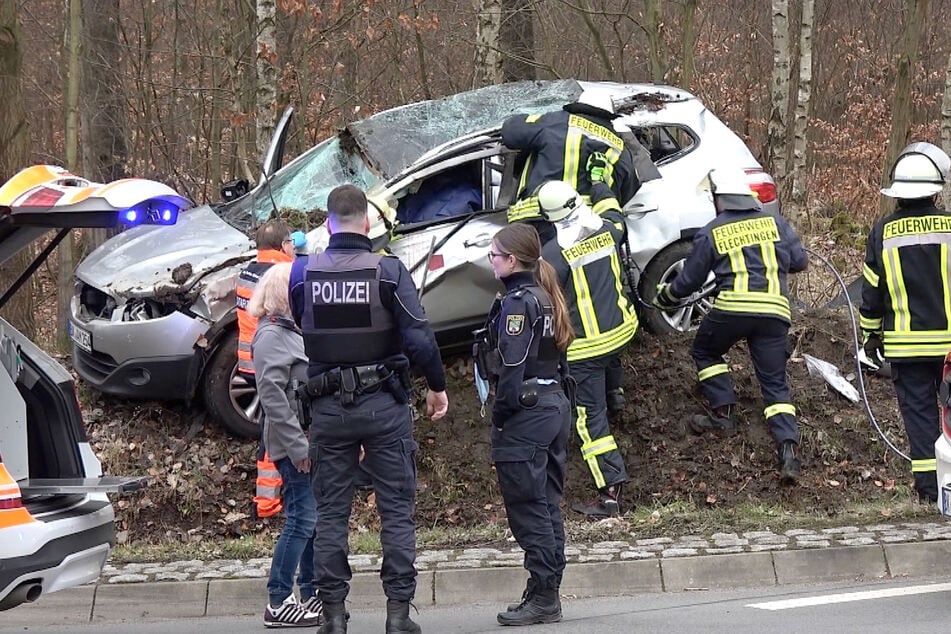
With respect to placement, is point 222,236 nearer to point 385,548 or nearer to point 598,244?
point 598,244

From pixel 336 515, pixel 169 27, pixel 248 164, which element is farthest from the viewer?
pixel 169 27

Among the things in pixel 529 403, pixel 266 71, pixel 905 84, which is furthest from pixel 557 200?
pixel 905 84

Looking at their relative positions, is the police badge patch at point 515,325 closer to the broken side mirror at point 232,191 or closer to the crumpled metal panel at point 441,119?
the crumpled metal panel at point 441,119

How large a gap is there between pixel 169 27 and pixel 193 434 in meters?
13.2

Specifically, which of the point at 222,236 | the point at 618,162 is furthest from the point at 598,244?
the point at 222,236

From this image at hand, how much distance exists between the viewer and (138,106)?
1883cm

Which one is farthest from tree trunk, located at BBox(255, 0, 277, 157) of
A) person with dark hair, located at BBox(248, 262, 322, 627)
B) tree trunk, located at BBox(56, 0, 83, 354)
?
person with dark hair, located at BBox(248, 262, 322, 627)

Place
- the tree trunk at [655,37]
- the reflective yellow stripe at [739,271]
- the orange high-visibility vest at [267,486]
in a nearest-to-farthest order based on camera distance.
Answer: the orange high-visibility vest at [267,486] → the reflective yellow stripe at [739,271] → the tree trunk at [655,37]

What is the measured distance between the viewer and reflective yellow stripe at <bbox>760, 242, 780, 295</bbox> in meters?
7.86

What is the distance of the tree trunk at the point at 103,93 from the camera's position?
17.7 metres

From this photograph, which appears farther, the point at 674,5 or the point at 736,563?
the point at 674,5

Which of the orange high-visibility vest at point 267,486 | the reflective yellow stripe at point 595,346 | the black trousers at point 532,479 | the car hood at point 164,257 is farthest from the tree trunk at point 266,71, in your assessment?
the black trousers at point 532,479

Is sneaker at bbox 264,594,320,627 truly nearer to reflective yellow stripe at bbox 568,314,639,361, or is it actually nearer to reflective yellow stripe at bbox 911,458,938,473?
reflective yellow stripe at bbox 568,314,639,361

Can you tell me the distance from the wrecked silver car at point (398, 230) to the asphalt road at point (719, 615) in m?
2.17
